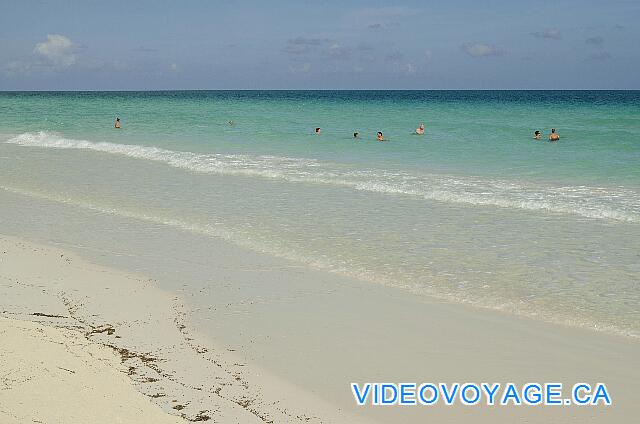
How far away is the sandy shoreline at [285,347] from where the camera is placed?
5.28 m

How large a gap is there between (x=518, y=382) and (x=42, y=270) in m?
6.51

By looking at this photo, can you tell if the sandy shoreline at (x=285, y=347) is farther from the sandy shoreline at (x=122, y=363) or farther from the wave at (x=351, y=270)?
the wave at (x=351, y=270)

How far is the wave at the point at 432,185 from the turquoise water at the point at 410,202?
2.1 inches

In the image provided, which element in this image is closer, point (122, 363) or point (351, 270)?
point (122, 363)

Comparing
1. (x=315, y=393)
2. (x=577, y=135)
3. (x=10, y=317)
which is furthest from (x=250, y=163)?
(x=577, y=135)

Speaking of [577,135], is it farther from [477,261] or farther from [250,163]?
[477,261]

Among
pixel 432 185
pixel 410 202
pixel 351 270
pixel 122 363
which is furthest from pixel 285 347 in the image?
pixel 432 185

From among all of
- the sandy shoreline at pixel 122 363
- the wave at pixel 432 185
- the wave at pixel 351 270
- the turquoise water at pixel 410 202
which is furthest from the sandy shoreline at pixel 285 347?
the wave at pixel 432 185

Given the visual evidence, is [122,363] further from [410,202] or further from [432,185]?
[432,185]

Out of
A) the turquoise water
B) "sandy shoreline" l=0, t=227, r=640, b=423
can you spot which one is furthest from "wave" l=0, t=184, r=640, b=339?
"sandy shoreline" l=0, t=227, r=640, b=423

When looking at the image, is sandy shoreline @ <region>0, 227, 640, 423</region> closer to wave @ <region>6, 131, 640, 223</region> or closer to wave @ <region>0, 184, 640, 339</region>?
wave @ <region>0, 184, 640, 339</region>

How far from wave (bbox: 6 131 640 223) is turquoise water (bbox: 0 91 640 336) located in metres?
0.05

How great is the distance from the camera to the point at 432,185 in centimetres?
1691

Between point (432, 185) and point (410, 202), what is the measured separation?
8.72ft
